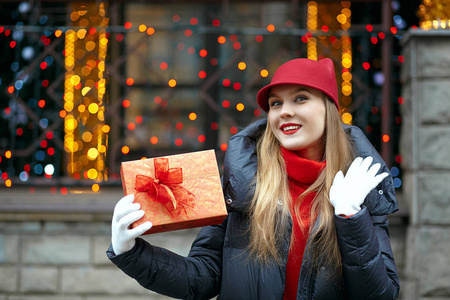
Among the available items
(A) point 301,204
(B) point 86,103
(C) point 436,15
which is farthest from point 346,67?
(A) point 301,204

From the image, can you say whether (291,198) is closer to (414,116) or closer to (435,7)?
(414,116)

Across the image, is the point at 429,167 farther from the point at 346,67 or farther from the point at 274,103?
the point at 274,103

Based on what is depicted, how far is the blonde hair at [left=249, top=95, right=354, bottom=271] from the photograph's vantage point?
1.83 m

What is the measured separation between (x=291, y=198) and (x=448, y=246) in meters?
2.31

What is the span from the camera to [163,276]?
188 centimetres

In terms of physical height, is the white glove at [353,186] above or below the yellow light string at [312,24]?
below

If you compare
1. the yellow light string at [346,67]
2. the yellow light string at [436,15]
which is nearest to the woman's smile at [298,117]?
the yellow light string at [436,15]

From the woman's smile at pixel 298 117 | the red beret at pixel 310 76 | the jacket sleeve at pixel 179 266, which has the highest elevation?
the red beret at pixel 310 76

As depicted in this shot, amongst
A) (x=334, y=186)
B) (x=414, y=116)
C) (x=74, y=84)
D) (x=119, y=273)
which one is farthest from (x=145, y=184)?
(x=74, y=84)

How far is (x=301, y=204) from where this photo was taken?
6.45ft

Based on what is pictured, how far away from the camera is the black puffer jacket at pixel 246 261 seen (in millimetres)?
1724

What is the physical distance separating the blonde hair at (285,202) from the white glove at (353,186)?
100 mm

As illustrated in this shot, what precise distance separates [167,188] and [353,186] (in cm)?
67

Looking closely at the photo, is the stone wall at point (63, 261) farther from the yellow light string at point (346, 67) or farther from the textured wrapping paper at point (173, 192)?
the textured wrapping paper at point (173, 192)
